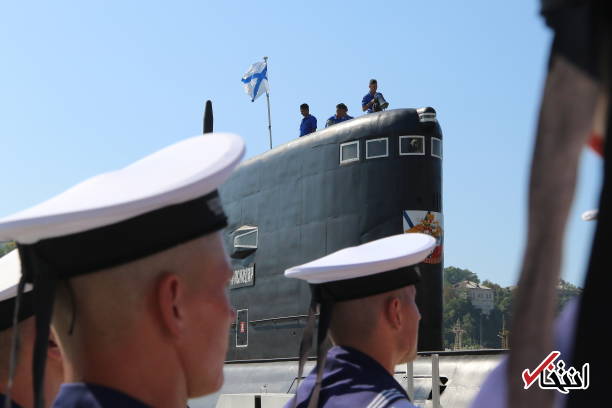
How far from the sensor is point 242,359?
14812mm

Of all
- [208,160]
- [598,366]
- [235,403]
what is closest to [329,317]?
[208,160]

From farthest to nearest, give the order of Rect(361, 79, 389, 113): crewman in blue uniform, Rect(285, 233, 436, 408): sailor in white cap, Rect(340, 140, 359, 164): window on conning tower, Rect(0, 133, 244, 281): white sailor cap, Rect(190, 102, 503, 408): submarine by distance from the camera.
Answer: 1. Rect(361, 79, 389, 113): crewman in blue uniform
2. Rect(340, 140, 359, 164): window on conning tower
3. Rect(190, 102, 503, 408): submarine
4. Rect(285, 233, 436, 408): sailor in white cap
5. Rect(0, 133, 244, 281): white sailor cap

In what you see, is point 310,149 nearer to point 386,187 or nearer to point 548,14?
point 386,187

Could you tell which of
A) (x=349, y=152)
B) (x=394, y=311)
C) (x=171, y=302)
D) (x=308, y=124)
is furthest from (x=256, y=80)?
(x=171, y=302)

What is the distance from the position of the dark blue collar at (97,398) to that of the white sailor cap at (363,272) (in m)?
1.93

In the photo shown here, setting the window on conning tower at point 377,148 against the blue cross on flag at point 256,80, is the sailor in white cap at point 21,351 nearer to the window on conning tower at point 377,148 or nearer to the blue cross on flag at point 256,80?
the window on conning tower at point 377,148

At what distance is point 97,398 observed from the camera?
1646mm

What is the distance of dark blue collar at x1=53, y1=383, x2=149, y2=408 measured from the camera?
1639mm

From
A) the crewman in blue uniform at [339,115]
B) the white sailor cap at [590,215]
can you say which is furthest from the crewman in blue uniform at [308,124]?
the white sailor cap at [590,215]

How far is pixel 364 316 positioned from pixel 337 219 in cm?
864

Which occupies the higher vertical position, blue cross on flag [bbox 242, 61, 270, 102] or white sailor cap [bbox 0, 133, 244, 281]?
blue cross on flag [bbox 242, 61, 270, 102]

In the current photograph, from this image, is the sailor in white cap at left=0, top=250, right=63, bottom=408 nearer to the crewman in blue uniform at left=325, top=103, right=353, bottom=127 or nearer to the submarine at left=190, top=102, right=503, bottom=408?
the submarine at left=190, top=102, right=503, bottom=408

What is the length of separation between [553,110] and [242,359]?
14.6m

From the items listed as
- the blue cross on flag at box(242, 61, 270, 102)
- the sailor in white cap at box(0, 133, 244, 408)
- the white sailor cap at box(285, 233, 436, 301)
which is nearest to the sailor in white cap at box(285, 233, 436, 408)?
the white sailor cap at box(285, 233, 436, 301)
